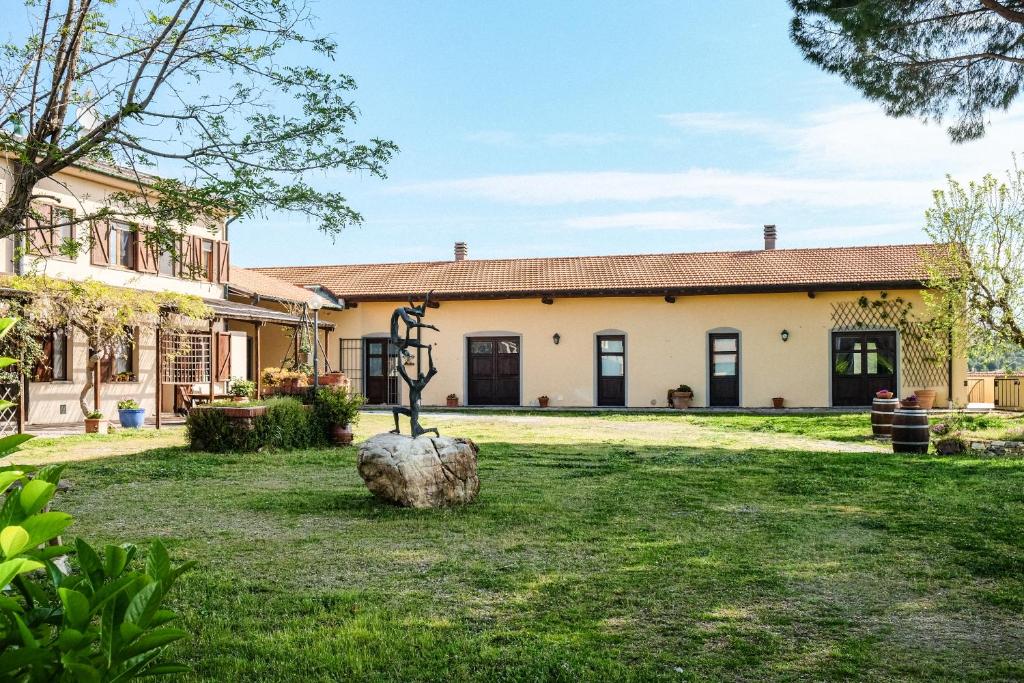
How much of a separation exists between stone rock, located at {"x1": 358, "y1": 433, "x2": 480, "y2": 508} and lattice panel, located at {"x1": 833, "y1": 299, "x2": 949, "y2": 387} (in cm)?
1598

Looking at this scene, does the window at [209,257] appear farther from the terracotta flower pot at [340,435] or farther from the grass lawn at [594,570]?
the grass lawn at [594,570]

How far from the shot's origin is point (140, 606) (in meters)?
1.37

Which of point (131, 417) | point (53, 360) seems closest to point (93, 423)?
point (131, 417)

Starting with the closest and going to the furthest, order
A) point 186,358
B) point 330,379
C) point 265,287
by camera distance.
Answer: point 330,379 < point 186,358 < point 265,287

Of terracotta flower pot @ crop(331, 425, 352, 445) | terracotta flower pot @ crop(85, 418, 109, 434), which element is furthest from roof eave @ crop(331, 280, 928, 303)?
terracotta flower pot @ crop(331, 425, 352, 445)

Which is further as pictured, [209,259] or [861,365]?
[861,365]

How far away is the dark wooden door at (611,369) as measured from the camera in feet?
70.1

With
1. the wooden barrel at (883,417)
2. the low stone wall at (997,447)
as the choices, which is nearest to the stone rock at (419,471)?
the low stone wall at (997,447)

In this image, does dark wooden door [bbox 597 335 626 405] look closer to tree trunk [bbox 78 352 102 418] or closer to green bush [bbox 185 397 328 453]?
green bush [bbox 185 397 328 453]

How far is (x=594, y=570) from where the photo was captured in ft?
15.2

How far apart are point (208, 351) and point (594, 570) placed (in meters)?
14.7

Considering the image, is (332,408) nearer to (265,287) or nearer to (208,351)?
(208,351)

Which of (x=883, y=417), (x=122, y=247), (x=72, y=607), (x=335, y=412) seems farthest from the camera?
(x=122, y=247)

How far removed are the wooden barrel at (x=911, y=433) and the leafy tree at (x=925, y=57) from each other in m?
3.84
